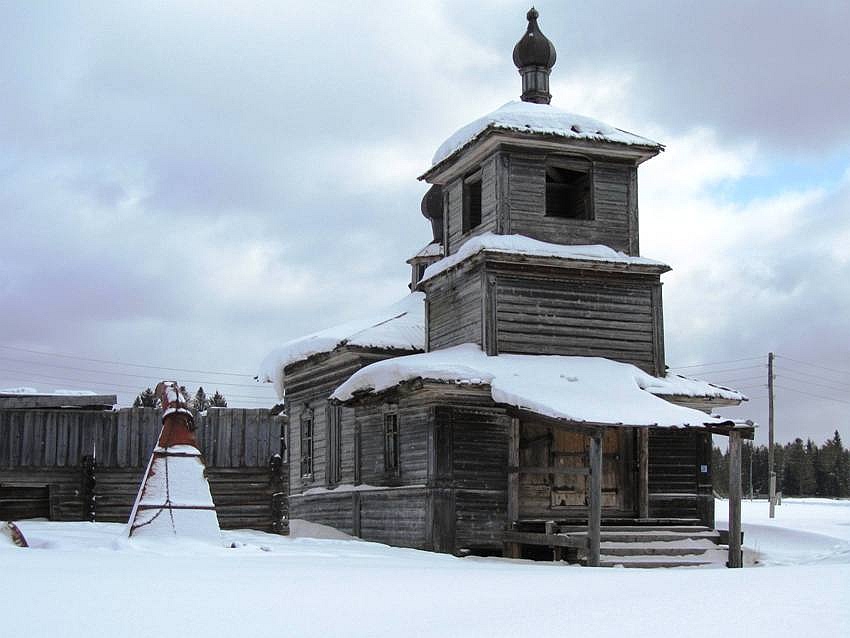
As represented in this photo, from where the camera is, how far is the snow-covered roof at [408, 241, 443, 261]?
31.6 m

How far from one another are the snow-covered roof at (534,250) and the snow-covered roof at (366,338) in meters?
2.91

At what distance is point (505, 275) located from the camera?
20.5m

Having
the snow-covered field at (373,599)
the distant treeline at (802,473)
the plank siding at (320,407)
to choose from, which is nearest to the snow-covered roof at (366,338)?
the plank siding at (320,407)

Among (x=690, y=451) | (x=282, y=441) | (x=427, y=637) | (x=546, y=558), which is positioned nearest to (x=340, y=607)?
(x=427, y=637)

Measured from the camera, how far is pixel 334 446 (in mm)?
24531

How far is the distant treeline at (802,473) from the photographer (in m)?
93.9

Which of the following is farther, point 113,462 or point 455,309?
point 113,462

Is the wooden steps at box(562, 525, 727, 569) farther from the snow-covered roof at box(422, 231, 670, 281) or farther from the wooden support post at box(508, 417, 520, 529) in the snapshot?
the snow-covered roof at box(422, 231, 670, 281)

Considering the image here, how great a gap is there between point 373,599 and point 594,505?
803cm

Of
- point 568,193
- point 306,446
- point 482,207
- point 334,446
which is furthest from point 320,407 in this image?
point 568,193

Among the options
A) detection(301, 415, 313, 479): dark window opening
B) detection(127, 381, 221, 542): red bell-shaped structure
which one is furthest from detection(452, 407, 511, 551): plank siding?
detection(301, 415, 313, 479): dark window opening

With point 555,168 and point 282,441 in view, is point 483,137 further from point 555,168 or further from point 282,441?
point 282,441

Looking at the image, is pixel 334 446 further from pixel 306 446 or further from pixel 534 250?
pixel 534 250

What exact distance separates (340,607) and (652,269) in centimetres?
1390
